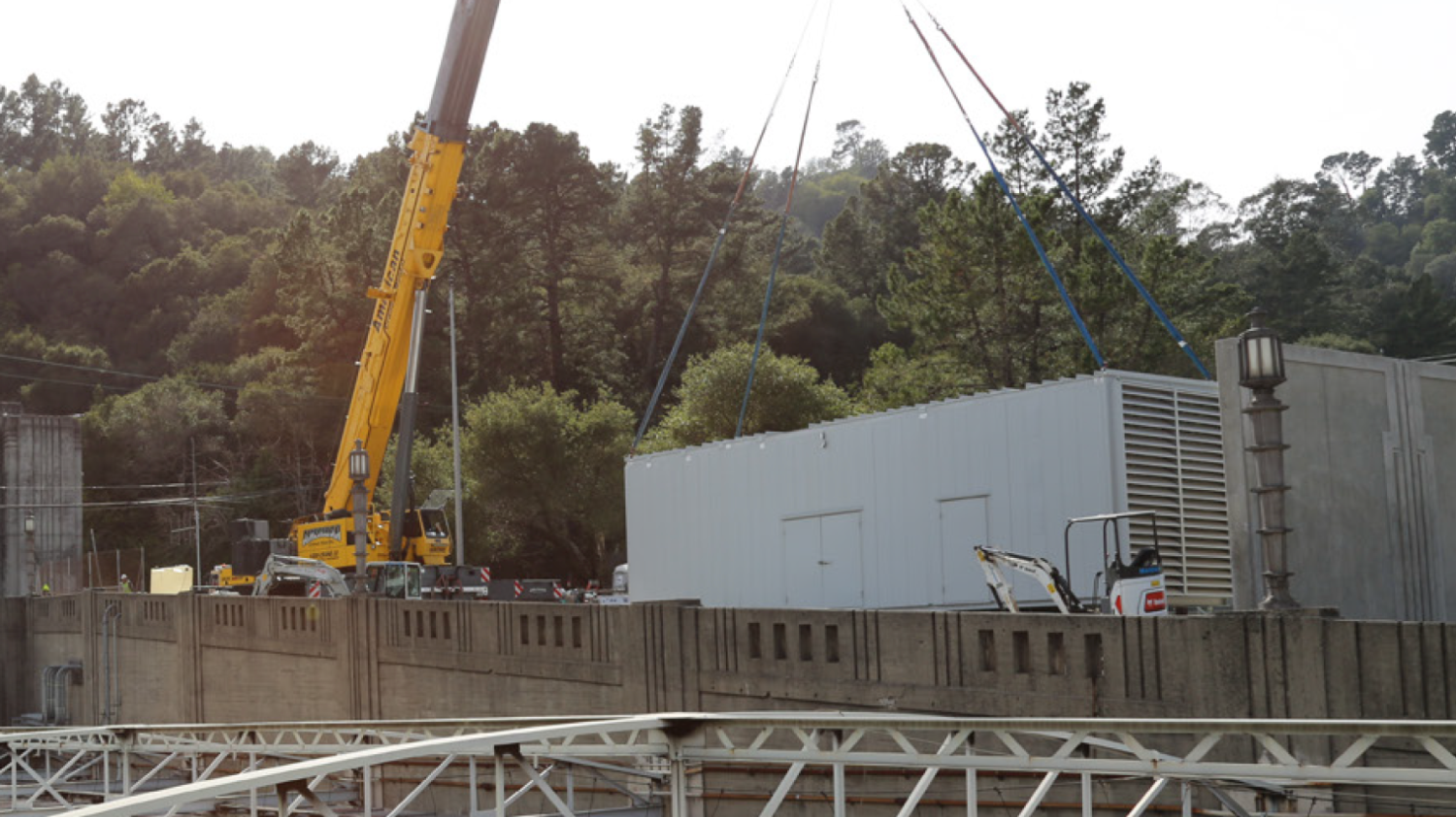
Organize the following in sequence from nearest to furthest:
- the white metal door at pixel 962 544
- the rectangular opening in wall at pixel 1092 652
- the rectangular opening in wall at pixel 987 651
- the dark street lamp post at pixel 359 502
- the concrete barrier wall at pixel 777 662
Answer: the concrete barrier wall at pixel 777 662 < the rectangular opening in wall at pixel 1092 652 < the rectangular opening in wall at pixel 987 651 < the white metal door at pixel 962 544 < the dark street lamp post at pixel 359 502

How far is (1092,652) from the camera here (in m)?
16.2

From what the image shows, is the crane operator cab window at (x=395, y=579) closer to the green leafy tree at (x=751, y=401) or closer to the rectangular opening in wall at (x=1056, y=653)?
the green leafy tree at (x=751, y=401)

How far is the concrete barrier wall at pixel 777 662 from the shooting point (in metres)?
13.8

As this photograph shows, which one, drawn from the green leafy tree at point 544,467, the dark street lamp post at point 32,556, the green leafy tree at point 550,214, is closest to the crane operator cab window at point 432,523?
the green leafy tree at point 544,467

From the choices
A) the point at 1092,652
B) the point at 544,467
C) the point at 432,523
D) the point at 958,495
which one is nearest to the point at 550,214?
the point at 544,467

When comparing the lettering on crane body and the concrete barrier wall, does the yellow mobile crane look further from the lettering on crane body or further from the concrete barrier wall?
the concrete barrier wall

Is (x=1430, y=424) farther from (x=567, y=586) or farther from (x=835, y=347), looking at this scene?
(x=835, y=347)

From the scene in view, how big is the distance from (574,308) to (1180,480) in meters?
55.0

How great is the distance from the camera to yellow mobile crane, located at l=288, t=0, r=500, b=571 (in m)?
35.3

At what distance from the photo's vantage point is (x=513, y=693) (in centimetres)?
2598

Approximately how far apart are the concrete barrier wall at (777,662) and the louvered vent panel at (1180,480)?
4.60 metres

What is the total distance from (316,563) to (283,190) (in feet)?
350

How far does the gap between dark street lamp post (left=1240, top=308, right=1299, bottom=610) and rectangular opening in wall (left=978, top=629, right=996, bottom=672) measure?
3.67 metres

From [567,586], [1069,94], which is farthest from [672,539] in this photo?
[1069,94]
